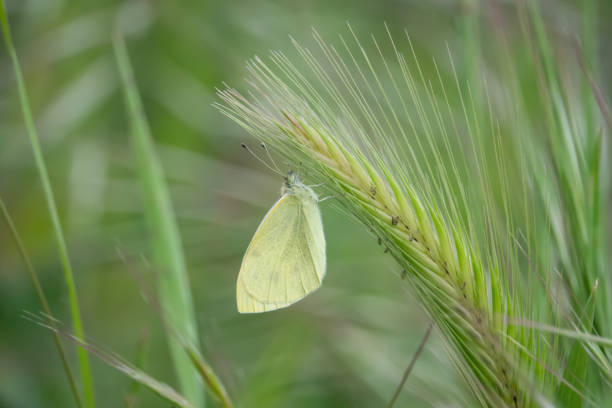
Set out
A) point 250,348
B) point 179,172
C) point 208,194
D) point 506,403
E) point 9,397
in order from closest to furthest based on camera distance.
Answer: point 506,403
point 9,397
point 250,348
point 179,172
point 208,194

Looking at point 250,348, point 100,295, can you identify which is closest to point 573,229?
point 250,348

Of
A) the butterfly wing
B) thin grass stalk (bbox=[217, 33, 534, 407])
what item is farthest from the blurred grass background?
thin grass stalk (bbox=[217, 33, 534, 407])

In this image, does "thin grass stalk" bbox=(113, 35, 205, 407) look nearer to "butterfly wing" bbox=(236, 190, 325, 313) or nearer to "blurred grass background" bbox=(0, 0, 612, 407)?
"butterfly wing" bbox=(236, 190, 325, 313)

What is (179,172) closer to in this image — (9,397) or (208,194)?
(208,194)

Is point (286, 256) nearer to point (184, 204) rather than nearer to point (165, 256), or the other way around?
point (165, 256)

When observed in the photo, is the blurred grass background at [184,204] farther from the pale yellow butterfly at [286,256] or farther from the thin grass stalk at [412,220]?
the thin grass stalk at [412,220]
